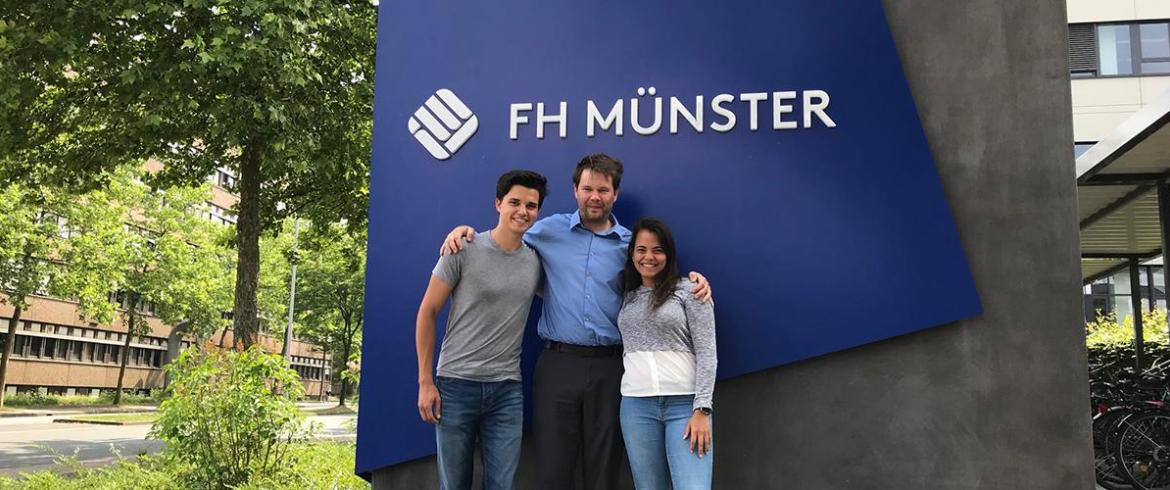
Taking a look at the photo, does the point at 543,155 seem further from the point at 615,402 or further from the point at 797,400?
the point at 797,400

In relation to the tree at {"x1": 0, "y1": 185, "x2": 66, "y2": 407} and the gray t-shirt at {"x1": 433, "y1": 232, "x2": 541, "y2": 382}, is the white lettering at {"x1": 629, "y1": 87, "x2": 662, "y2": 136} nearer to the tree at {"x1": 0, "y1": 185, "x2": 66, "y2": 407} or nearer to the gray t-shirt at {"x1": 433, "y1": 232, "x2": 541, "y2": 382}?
the gray t-shirt at {"x1": 433, "y1": 232, "x2": 541, "y2": 382}

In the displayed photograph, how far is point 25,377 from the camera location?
38.5 meters

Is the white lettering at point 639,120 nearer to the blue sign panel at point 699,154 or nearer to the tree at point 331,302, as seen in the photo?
the blue sign panel at point 699,154

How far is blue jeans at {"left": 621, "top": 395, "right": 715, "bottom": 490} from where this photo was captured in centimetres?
411

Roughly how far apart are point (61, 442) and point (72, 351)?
90.0 feet

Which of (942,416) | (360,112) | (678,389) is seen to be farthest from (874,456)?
(360,112)

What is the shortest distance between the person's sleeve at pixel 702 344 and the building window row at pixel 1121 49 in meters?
26.9

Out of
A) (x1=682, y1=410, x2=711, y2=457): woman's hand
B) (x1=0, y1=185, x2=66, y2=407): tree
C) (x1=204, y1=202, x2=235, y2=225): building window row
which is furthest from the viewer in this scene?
(x1=204, y1=202, x2=235, y2=225): building window row

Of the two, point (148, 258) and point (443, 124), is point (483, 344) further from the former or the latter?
point (148, 258)

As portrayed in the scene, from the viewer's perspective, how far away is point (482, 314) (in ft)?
14.5

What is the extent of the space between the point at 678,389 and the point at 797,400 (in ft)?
3.54

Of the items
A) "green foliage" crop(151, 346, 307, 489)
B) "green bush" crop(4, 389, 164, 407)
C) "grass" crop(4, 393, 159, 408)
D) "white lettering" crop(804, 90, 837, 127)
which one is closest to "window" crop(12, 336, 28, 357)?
"green bush" crop(4, 389, 164, 407)

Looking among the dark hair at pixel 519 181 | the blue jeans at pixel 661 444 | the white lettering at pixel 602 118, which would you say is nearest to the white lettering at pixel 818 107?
the white lettering at pixel 602 118

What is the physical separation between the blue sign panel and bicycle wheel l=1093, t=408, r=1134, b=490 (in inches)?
220
